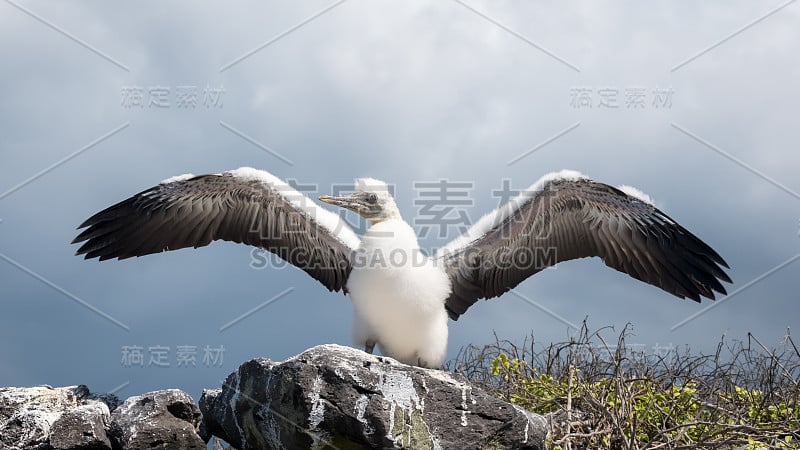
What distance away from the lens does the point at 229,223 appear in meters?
6.68

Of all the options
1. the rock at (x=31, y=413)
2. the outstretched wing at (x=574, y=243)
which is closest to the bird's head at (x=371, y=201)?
the outstretched wing at (x=574, y=243)

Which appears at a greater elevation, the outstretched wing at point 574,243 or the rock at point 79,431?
the outstretched wing at point 574,243

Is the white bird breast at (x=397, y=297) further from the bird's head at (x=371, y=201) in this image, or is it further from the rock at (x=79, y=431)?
the rock at (x=79, y=431)

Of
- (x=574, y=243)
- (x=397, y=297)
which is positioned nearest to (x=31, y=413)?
(x=397, y=297)

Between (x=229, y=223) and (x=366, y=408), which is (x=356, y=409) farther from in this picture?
(x=229, y=223)

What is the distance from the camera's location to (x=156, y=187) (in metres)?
6.60

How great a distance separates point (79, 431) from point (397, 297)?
2.32 m

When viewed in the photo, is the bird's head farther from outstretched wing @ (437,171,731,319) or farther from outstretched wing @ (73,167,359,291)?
outstretched wing @ (437,171,731,319)

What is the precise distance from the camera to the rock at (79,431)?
5285 mm

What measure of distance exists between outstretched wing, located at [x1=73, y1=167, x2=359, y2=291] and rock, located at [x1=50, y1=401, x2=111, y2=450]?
166cm

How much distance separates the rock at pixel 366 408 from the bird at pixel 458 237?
182 cm

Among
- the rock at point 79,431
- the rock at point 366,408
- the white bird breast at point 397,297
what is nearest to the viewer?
the rock at point 366,408

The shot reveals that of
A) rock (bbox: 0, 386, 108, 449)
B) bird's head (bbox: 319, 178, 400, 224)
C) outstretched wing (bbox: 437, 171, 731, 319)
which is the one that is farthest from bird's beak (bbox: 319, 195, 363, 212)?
rock (bbox: 0, 386, 108, 449)

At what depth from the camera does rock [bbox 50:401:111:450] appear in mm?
5285
